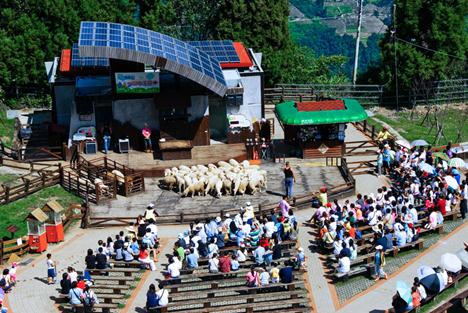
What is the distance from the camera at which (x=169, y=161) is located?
5356 cm

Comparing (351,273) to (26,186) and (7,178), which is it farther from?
(7,178)

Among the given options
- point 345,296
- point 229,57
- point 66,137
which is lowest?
point 345,296

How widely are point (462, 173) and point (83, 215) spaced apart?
22.6m

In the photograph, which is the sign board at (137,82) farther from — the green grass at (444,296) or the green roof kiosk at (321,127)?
the green grass at (444,296)

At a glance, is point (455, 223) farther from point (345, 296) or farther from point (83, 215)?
point (83, 215)

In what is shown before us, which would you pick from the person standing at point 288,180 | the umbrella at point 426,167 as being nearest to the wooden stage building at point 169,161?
the person standing at point 288,180

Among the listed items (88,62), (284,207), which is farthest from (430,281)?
(88,62)

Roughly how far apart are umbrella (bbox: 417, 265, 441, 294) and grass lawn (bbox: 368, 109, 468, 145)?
27.4m

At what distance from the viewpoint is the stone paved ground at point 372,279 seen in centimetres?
3647

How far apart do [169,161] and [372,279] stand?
1955 centimetres

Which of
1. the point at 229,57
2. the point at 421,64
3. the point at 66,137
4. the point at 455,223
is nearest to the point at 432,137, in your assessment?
the point at 421,64

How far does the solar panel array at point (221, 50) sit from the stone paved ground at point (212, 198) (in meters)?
10.8

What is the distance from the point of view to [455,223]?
143 ft

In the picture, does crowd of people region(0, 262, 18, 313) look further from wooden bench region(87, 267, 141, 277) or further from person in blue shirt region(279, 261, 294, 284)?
person in blue shirt region(279, 261, 294, 284)
